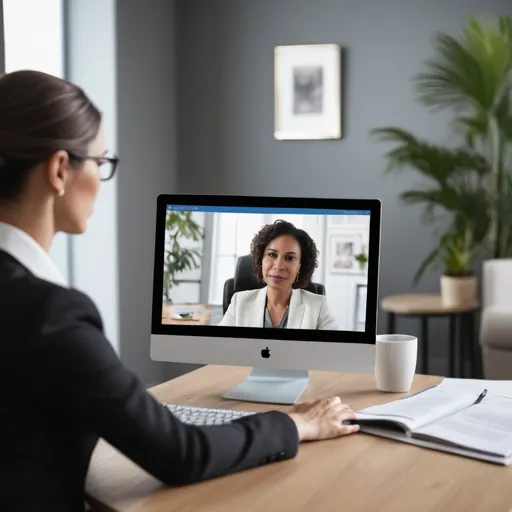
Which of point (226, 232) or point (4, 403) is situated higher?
point (226, 232)

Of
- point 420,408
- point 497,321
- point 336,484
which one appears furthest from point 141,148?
point 336,484

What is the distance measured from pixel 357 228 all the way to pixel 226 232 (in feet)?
0.92

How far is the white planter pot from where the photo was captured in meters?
4.06

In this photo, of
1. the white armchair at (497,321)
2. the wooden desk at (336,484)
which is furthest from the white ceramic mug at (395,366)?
the white armchair at (497,321)

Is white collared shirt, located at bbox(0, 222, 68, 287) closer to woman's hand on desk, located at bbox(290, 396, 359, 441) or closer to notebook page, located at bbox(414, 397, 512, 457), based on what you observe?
woman's hand on desk, located at bbox(290, 396, 359, 441)

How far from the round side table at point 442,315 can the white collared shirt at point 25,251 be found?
292cm

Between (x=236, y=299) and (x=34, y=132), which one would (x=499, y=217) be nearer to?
(x=236, y=299)

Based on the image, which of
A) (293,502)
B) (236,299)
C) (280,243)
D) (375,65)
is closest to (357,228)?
(280,243)

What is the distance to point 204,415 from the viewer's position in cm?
160

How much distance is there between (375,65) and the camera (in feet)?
14.8

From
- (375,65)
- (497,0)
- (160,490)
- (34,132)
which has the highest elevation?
Answer: (497,0)

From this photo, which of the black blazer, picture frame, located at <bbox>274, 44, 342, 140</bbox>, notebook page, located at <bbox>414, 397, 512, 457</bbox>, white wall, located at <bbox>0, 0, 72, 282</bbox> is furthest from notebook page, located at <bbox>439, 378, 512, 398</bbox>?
picture frame, located at <bbox>274, 44, 342, 140</bbox>

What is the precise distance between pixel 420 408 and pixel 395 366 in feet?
0.71

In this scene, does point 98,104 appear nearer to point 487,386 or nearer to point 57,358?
point 487,386
